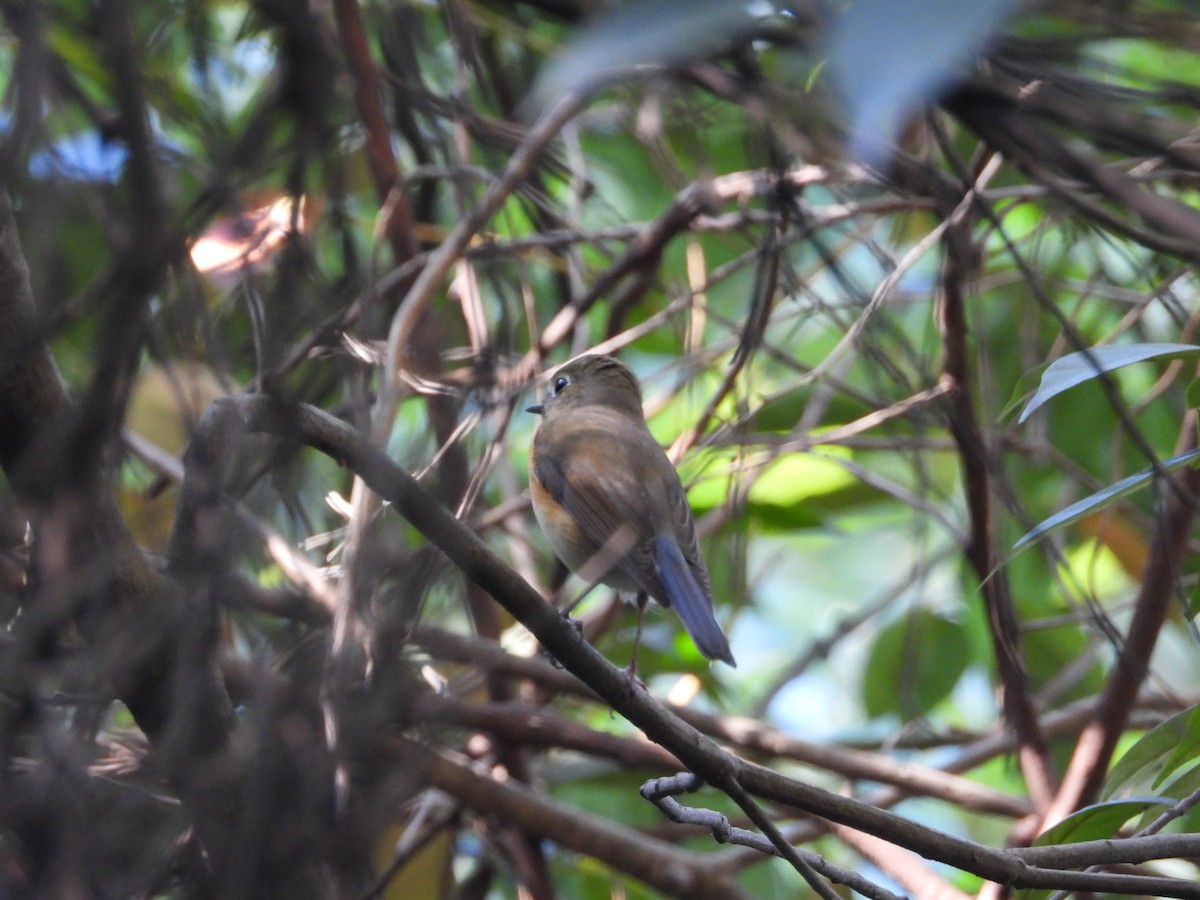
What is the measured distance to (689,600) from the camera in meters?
3.16

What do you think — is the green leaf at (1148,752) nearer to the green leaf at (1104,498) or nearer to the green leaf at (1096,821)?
the green leaf at (1096,821)

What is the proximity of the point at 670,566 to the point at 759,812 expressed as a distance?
58.4 inches

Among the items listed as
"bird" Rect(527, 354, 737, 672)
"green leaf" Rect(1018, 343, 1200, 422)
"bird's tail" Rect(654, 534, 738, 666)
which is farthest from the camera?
"bird" Rect(527, 354, 737, 672)

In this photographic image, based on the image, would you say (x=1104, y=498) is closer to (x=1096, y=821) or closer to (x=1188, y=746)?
(x=1188, y=746)

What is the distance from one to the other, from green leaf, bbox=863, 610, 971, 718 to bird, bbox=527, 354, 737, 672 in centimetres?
87

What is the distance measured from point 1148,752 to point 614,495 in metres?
1.78

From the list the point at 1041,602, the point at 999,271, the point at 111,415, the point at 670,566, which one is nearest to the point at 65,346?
the point at 670,566

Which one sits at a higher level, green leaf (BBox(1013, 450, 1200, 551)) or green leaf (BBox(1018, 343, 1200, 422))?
green leaf (BBox(1018, 343, 1200, 422))

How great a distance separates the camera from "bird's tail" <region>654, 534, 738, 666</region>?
2885 millimetres

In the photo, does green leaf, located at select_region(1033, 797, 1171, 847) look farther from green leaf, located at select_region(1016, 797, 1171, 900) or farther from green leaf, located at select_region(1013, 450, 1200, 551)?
green leaf, located at select_region(1013, 450, 1200, 551)

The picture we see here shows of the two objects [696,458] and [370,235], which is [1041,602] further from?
[370,235]

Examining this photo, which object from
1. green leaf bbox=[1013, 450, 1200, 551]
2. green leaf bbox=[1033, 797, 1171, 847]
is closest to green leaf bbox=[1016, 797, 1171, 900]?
green leaf bbox=[1033, 797, 1171, 847]

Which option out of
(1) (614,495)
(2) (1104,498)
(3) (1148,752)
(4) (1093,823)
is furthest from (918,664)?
(2) (1104,498)

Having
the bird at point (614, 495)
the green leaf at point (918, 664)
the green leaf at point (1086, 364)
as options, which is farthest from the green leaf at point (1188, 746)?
the green leaf at point (918, 664)
